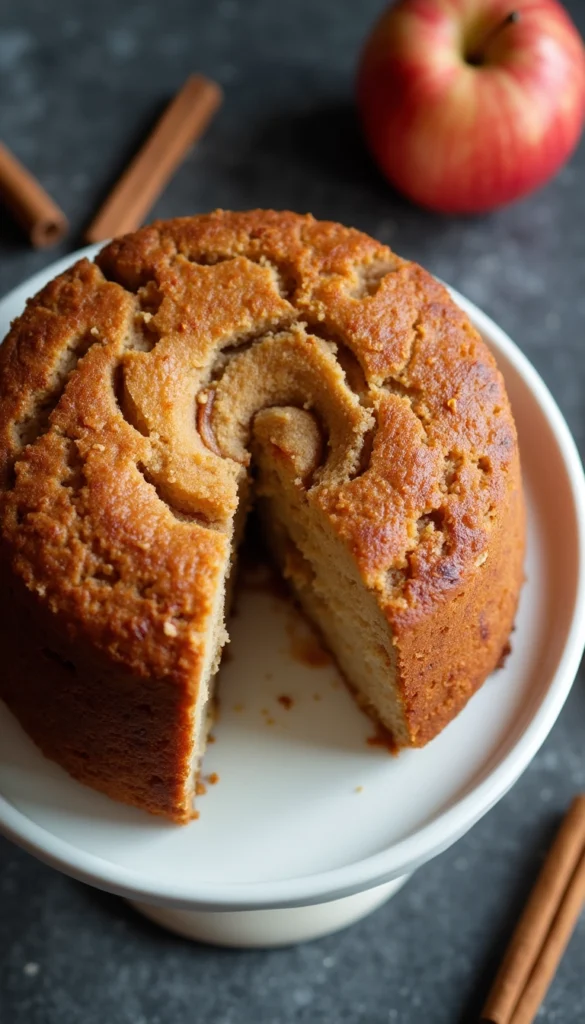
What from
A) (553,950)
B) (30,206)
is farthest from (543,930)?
(30,206)

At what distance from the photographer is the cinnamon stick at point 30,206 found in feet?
9.00

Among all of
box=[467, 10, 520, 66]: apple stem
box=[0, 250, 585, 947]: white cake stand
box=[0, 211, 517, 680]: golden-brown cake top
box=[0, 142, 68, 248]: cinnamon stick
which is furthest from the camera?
box=[0, 142, 68, 248]: cinnamon stick

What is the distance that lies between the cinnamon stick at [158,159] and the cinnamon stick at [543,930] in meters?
1.79

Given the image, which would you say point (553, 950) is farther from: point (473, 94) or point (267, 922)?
point (473, 94)

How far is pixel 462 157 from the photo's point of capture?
2680 mm

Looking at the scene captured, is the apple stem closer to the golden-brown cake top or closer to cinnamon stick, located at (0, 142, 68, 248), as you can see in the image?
the golden-brown cake top

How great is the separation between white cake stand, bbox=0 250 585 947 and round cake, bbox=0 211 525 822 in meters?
0.05

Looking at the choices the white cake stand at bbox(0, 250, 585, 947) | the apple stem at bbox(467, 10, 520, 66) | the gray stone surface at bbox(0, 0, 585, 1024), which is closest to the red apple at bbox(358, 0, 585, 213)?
the apple stem at bbox(467, 10, 520, 66)

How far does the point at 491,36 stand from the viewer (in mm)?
2668

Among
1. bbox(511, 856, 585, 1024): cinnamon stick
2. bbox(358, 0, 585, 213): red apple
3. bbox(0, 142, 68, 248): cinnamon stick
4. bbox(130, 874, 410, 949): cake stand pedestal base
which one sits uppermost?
bbox(0, 142, 68, 248): cinnamon stick

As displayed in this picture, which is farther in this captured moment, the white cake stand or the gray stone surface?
the gray stone surface

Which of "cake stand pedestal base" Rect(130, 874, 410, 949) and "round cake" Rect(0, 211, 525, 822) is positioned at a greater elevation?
"round cake" Rect(0, 211, 525, 822)

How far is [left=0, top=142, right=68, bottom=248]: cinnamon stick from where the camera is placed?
9.00 ft

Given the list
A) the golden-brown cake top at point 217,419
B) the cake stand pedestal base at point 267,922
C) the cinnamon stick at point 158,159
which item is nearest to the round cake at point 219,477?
the golden-brown cake top at point 217,419
